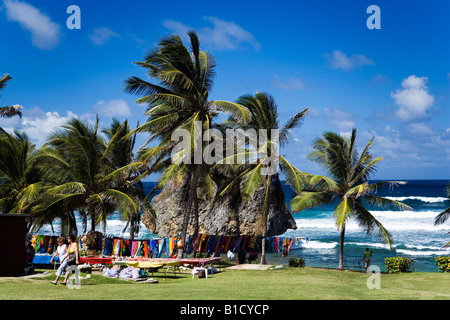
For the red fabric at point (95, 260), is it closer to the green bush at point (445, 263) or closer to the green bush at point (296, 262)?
the green bush at point (296, 262)

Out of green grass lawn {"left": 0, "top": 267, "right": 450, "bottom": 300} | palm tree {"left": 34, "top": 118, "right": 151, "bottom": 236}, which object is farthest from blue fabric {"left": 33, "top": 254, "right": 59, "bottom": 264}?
green grass lawn {"left": 0, "top": 267, "right": 450, "bottom": 300}

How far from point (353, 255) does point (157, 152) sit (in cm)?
2535

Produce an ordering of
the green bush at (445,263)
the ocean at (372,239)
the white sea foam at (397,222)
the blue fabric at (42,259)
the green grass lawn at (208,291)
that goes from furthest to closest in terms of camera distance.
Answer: the white sea foam at (397,222) < the ocean at (372,239) < the green bush at (445,263) < the blue fabric at (42,259) < the green grass lawn at (208,291)

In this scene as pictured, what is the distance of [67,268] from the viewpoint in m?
13.3

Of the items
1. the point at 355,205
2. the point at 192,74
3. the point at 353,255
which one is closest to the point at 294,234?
the point at 353,255

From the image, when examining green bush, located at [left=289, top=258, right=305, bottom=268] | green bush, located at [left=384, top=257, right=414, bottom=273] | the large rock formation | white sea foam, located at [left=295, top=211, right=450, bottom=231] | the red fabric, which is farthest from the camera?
white sea foam, located at [left=295, top=211, right=450, bottom=231]

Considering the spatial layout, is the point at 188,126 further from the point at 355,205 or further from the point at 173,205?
the point at 173,205

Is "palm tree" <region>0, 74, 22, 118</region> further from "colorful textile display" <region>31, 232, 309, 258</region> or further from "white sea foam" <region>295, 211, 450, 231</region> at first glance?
"white sea foam" <region>295, 211, 450, 231</region>

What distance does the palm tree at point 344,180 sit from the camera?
2248 cm

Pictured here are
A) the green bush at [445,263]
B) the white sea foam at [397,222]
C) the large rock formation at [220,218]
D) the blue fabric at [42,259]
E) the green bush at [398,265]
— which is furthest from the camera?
the white sea foam at [397,222]

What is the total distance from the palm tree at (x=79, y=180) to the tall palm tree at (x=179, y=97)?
7.20ft

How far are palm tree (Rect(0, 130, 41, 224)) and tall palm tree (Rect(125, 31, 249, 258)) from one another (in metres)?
6.58

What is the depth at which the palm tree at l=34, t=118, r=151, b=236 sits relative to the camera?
851 inches

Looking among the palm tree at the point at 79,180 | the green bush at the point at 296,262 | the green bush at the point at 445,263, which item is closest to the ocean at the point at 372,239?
the green bush at the point at 296,262
